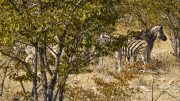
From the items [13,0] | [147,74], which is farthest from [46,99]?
[147,74]

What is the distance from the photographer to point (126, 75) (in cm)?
2592

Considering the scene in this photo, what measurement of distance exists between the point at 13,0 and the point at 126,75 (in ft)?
32.1

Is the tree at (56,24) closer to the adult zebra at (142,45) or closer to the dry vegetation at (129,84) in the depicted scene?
the dry vegetation at (129,84)

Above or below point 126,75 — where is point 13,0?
above

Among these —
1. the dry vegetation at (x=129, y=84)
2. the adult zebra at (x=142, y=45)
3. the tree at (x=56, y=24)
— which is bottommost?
Answer: the dry vegetation at (x=129, y=84)

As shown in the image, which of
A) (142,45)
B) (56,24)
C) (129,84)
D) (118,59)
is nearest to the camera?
(56,24)

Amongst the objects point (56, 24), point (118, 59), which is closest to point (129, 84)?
point (118, 59)

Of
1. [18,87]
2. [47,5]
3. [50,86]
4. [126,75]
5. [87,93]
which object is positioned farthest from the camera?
[18,87]

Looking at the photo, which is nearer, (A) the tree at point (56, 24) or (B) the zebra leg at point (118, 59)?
(A) the tree at point (56, 24)

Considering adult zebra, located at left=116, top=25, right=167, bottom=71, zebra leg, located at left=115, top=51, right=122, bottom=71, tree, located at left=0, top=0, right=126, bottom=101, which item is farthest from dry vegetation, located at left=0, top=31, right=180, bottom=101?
tree, located at left=0, top=0, right=126, bottom=101

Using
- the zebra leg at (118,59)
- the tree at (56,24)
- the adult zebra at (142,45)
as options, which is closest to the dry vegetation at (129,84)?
the zebra leg at (118,59)

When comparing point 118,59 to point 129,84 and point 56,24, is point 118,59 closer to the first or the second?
point 129,84

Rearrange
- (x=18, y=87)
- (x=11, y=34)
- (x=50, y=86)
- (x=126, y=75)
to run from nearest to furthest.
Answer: (x=11, y=34), (x=50, y=86), (x=126, y=75), (x=18, y=87)

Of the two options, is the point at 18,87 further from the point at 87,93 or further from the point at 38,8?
the point at 38,8
